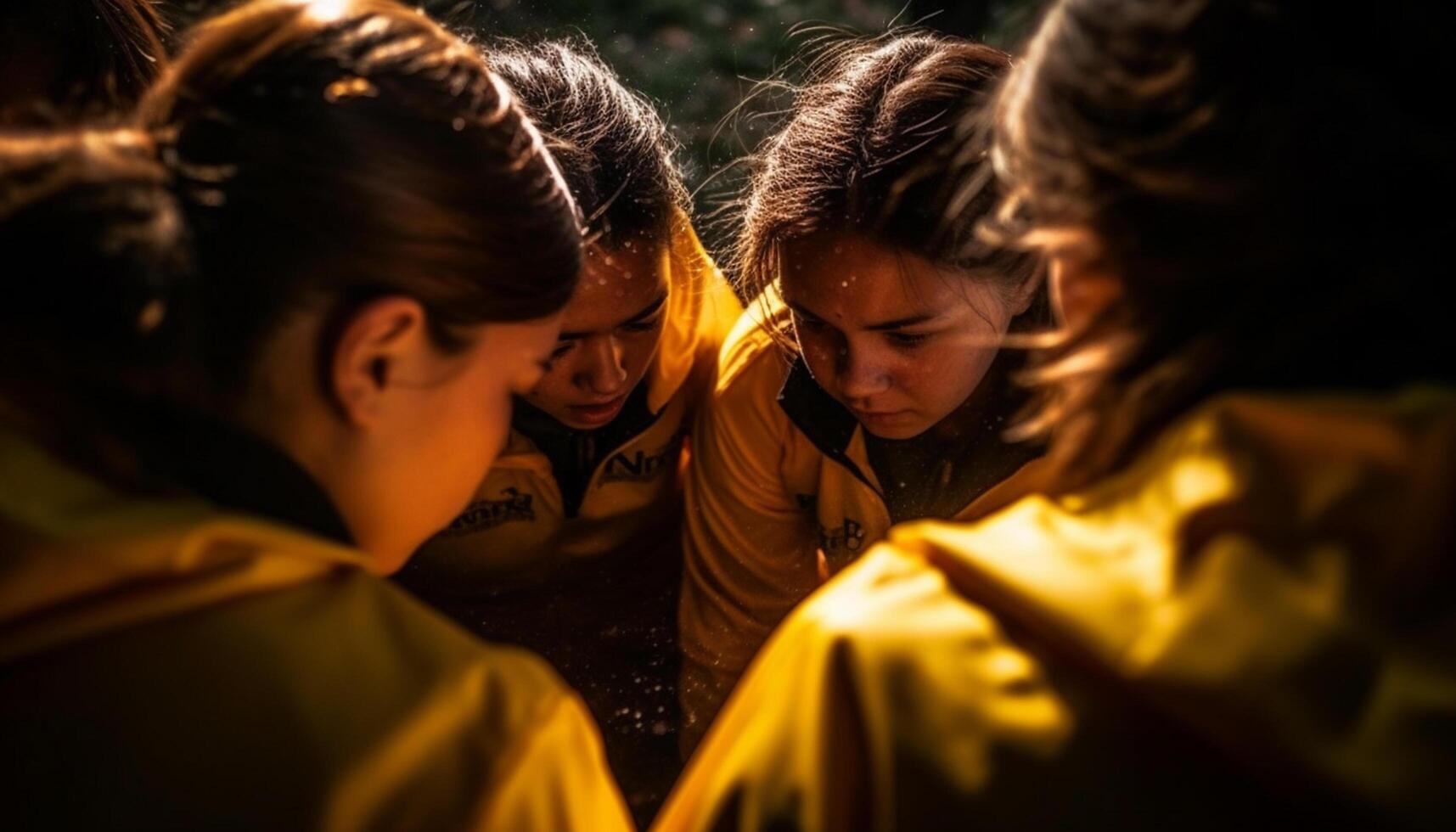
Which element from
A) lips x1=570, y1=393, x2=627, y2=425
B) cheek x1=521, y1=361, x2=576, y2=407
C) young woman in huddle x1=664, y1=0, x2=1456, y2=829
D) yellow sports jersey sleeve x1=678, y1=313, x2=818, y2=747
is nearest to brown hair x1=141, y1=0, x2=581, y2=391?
young woman in huddle x1=664, y1=0, x2=1456, y2=829

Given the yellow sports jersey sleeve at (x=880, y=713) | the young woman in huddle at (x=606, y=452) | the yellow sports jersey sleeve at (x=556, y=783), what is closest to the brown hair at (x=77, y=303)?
the yellow sports jersey sleeve at (x=556, y=783)

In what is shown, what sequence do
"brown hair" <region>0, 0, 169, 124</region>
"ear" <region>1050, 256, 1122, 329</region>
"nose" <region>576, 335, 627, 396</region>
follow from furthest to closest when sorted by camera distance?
"nose" <region>576, 335, 627, 396</region> → "brown hair" <region>0, 0, 169, 124</region> → "ear" <region>1050, 256, 1122, 329</region>

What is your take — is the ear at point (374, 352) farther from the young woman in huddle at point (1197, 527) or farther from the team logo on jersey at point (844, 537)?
the team logo on jersey at point (844, 537)

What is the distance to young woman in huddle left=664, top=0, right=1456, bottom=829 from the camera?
752 mm

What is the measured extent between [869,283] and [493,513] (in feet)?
2.94

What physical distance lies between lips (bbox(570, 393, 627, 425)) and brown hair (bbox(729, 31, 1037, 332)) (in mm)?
324

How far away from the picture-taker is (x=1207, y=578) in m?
0.78

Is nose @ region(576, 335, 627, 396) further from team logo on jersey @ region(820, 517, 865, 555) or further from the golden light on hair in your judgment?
the golden light on hair

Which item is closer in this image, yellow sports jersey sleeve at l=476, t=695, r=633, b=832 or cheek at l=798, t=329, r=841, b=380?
yellow sports jersey sleeve at l=476, t=695, r=633, b=832

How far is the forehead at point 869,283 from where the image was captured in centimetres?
175

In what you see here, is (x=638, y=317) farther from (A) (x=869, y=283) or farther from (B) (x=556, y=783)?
(B) (x=556, y=783)

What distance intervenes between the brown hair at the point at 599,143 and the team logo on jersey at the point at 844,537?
23.1 inches

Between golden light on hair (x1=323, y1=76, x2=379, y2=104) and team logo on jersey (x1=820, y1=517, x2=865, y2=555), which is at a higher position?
golden light on hair (x1=323, y1=76, x2=379, y2=104)

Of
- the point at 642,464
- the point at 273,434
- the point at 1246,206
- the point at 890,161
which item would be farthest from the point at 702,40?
the point at 1246,206
